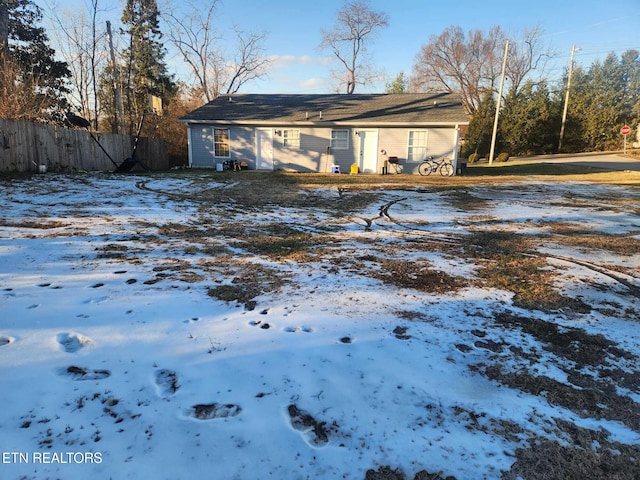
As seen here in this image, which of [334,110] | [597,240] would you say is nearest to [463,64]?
[334,110]

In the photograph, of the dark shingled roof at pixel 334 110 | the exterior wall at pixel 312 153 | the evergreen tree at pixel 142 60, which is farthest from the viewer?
the evergreen tree at pixel 142 60

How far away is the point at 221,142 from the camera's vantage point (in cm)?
1616

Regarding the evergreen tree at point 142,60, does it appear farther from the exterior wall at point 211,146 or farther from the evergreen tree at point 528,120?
the evergreen tree at point 528,120

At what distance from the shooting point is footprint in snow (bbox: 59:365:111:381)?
5.95 feet

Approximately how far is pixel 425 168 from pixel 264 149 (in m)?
7.05

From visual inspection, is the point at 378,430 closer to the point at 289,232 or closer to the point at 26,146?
the point at 289,232

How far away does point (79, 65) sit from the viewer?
864 inches

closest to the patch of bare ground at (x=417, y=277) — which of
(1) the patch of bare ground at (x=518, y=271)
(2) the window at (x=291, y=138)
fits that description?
(1) the patch of bare ground at (x=518, y=271)

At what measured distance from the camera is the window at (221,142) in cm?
1606

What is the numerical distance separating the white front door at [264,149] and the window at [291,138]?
578mm

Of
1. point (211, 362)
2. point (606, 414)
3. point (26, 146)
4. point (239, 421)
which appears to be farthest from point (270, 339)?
point (26, 146)

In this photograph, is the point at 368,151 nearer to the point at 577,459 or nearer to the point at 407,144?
the point at 407,144

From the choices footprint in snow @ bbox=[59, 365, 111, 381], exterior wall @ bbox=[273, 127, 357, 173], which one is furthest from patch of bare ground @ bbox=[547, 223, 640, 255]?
exterior wall @ bbox=[273, 127, 357, 173]

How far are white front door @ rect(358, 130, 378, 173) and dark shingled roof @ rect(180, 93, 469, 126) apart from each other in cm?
55
